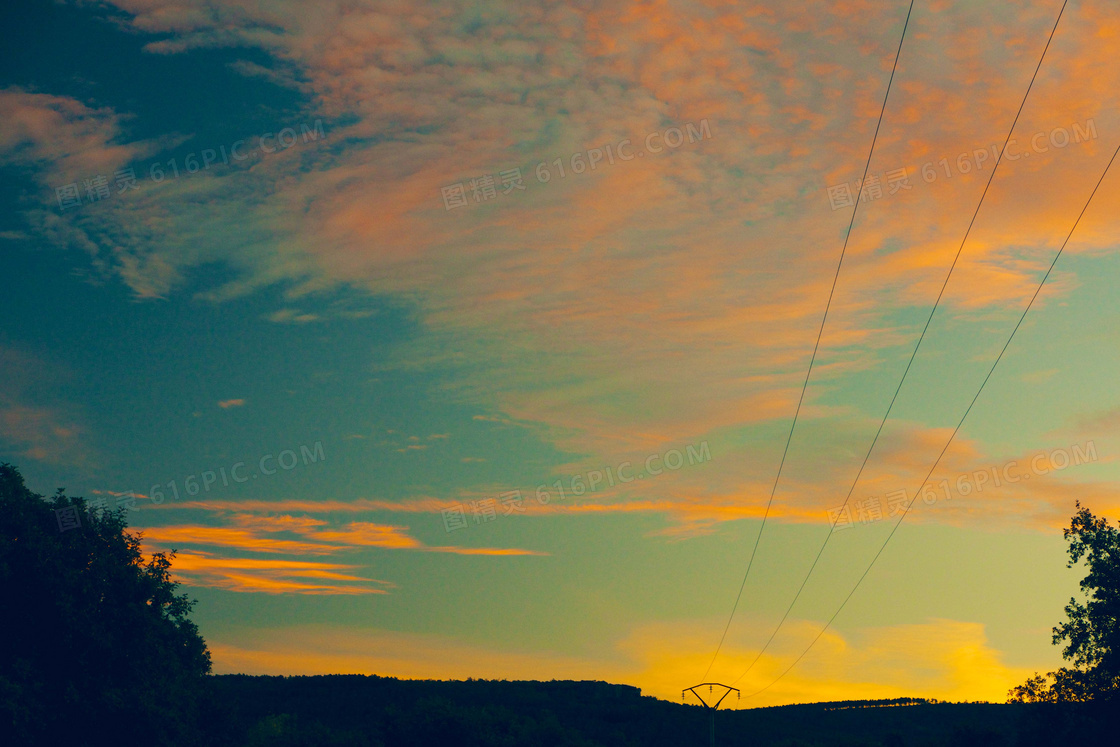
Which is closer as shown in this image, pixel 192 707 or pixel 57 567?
pixel 57 567

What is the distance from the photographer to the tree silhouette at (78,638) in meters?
42.4

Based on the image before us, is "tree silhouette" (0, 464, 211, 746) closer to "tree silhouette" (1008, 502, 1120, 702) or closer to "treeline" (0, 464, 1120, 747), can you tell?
"treeline" (0, 464, 1120, 747)

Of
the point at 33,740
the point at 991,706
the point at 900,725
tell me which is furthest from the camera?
the point at 991,706

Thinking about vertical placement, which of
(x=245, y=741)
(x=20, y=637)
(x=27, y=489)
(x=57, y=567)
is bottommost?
(x=245, y=741)

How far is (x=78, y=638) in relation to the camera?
1766 inches

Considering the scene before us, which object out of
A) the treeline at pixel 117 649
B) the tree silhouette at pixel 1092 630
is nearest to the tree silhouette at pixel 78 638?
the treeline at pixel 117 649

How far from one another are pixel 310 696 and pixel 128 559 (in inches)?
4571

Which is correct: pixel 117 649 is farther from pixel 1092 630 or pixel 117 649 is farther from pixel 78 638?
pixel 1092 630

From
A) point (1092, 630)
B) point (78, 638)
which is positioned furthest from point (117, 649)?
point (1092, 630)

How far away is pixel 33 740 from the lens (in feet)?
132

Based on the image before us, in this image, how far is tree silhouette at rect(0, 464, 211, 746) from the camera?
42406 mm

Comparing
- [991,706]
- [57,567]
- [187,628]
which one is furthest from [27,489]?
[991,706]

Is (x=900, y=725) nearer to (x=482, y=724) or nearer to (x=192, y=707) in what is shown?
(x=482, y=724)

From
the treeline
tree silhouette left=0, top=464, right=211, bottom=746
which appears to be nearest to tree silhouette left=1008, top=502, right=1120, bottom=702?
the treeline
